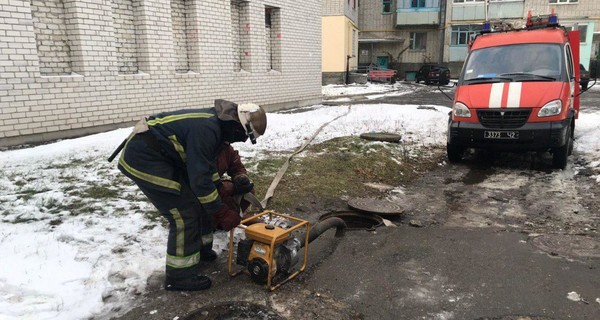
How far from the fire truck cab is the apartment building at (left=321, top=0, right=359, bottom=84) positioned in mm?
21238

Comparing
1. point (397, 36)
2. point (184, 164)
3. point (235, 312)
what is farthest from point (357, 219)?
point (397, 36)

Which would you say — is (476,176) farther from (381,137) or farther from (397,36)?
(397,36)

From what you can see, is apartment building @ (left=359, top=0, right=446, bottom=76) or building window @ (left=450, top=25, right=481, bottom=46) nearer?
building window @ (left=450, top=25, right=481, bottom=46)

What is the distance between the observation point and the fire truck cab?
6.54 m

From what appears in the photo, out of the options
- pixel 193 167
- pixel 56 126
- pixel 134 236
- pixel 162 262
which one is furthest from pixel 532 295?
pixel 56 126

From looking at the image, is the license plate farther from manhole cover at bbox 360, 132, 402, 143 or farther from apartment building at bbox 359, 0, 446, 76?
apartment building at bbox 359, 0, 446, 76

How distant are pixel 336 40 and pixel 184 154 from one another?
26790 mm

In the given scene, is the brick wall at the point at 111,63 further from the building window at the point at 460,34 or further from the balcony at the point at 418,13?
the building window at the point at 460,34

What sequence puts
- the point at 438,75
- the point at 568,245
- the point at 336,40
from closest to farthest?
1. the point at 568,245
2. the point at 336,40
3. the point at 438,75

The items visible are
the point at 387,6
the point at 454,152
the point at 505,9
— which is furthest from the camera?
the point at 387,6

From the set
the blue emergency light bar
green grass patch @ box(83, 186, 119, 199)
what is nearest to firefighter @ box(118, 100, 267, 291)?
green grass patch @ box(83, 186, 119, 199)

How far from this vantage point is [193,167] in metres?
2.98

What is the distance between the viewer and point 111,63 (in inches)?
330

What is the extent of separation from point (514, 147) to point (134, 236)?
5629mm
